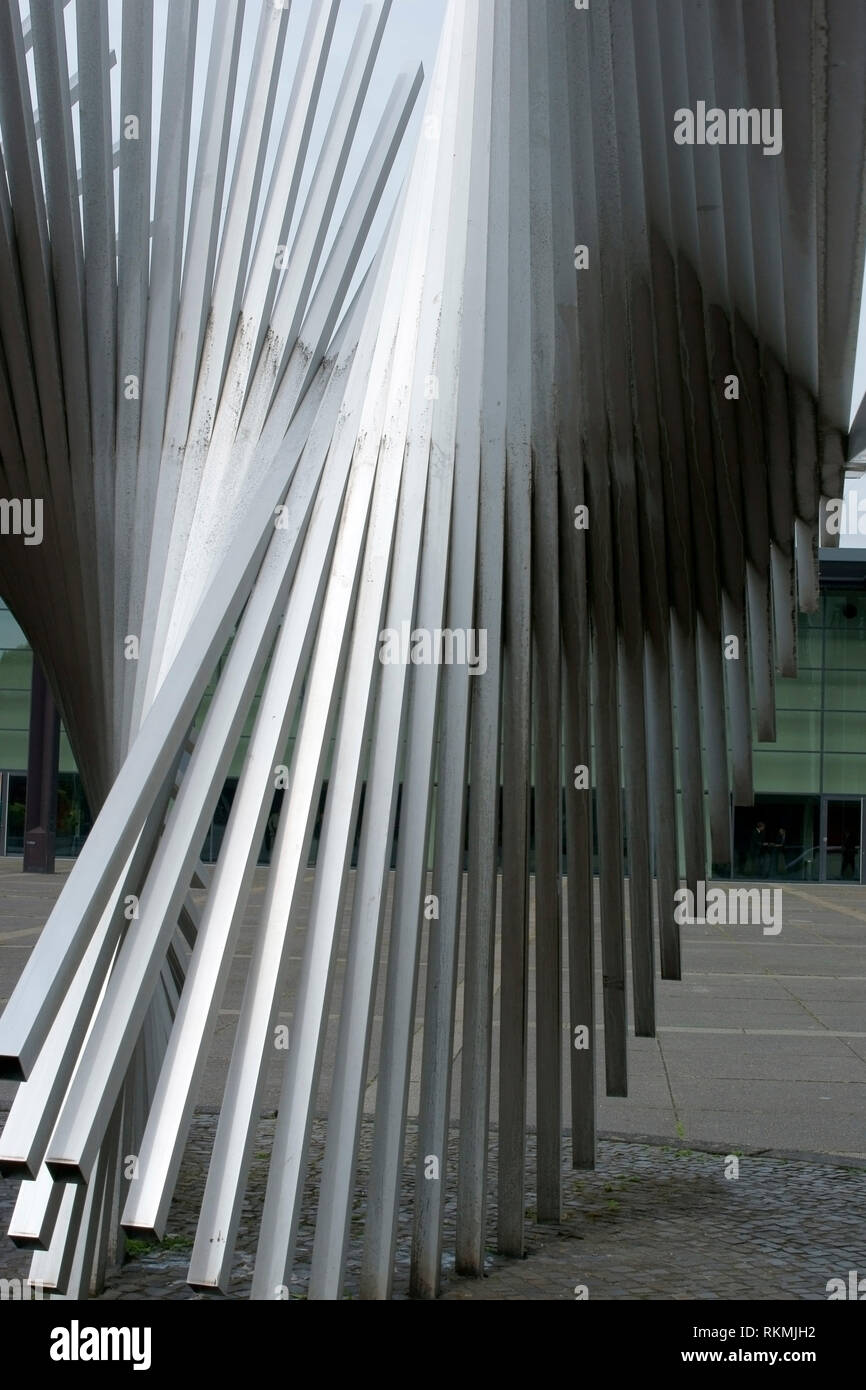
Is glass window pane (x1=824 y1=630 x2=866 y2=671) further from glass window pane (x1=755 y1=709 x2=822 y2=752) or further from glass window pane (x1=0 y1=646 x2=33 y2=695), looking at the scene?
glass window pane (x1=0 y1=646 x2=33 y2=695)

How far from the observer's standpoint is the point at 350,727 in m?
4.30

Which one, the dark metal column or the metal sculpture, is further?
the dark metal column

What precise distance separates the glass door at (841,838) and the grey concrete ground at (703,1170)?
16.6 m

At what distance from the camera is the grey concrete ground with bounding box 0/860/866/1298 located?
4.75 m
